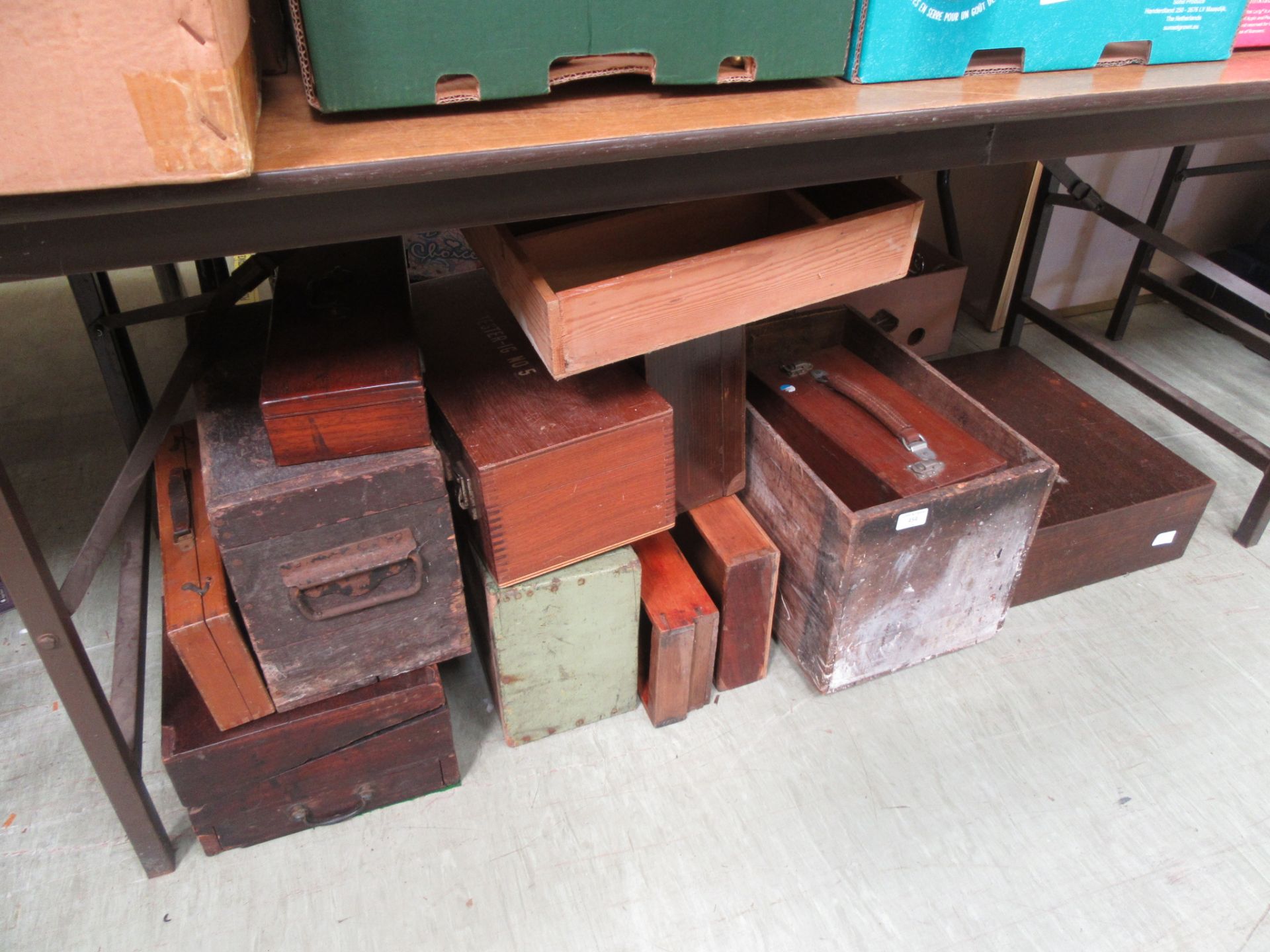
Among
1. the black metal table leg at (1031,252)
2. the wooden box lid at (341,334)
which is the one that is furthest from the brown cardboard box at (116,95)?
the black metal table leg at (1031,252)

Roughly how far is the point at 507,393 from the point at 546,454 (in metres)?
0.17

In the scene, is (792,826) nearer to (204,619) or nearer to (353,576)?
(353,576)

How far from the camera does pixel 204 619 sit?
1.12 m

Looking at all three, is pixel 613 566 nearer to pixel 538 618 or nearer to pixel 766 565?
pixel 538 618

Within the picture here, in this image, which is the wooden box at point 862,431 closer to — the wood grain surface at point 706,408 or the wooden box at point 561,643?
the wood grain surface at point 706,408

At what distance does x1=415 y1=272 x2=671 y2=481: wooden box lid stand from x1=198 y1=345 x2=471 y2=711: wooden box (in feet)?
0.43

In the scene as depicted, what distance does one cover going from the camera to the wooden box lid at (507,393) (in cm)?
120

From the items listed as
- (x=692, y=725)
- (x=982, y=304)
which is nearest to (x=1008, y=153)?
(x=692, y=725)

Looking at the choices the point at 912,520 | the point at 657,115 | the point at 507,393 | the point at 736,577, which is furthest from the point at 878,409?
the point at 657,115

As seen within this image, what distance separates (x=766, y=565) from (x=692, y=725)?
1.12 ft

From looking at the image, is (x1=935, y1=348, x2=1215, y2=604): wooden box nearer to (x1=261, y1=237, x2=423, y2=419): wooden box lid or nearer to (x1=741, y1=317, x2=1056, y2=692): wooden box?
(x1=741, y1=317, x2=1056, y2=692): wooden box

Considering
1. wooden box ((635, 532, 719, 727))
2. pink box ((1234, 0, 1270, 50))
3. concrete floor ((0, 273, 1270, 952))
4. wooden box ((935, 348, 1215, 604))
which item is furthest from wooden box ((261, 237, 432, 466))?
pink box ((1234, 0, 1270, 50))

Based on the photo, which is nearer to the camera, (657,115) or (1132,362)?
(657,115)

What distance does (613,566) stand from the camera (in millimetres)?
1330
